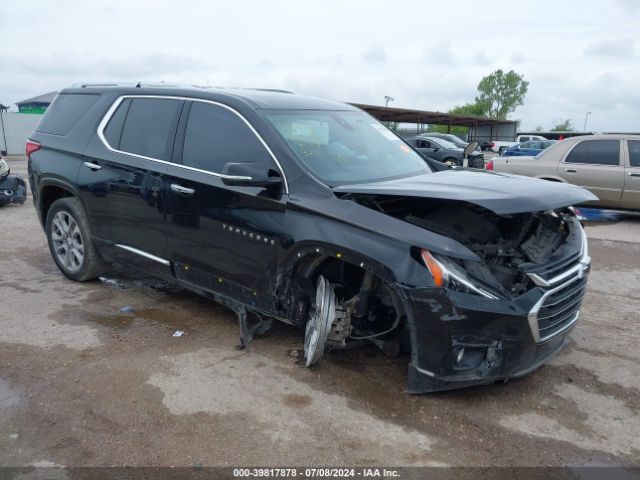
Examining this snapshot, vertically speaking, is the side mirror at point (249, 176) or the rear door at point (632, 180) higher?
the side mirror at point (249, 176)

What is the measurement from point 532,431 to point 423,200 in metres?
1.47

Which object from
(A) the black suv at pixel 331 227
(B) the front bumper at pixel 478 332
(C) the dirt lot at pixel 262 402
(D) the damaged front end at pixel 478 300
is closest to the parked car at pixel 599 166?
(C) the dirt lot at pixel 262 402

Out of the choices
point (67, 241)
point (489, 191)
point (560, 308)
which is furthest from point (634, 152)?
point (67, 241)

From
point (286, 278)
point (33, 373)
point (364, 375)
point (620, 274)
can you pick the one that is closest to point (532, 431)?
point (364, 375)

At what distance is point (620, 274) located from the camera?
628 cm

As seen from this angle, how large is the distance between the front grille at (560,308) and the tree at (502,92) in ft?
332

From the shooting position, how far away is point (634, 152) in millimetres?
9422

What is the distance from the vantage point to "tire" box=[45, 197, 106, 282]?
5078mm

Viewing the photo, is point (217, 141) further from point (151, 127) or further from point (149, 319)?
point (149, 319)

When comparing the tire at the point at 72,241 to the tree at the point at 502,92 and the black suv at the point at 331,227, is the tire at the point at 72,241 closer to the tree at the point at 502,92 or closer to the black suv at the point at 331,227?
the black suv at the point at 331,227

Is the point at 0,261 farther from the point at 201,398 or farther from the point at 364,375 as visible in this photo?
the point at 364,375

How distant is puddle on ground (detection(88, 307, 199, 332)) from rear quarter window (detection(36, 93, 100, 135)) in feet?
6.16

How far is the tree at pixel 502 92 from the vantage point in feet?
321

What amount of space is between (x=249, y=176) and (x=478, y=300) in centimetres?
158
